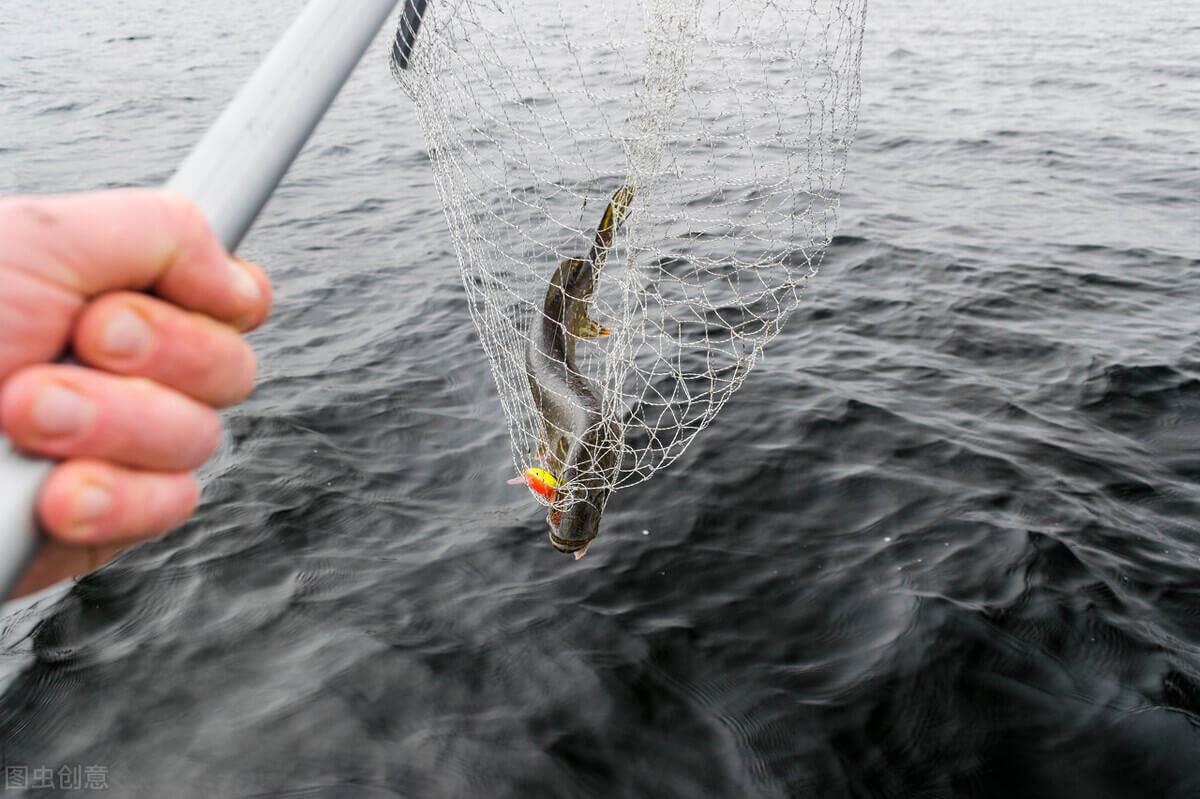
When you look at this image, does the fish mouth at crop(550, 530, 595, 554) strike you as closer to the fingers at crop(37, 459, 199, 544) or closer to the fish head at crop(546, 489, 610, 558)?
the fish head at crop(546, 489, 610, 558)

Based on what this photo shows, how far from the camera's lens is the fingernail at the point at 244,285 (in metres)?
0.96

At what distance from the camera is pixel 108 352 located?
0.85 metres

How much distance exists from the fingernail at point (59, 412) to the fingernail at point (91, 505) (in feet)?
0.19

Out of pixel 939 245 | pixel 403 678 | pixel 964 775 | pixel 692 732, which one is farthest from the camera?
pixel 939 245

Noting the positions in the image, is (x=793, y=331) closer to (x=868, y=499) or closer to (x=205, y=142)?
(x=868, y=499)

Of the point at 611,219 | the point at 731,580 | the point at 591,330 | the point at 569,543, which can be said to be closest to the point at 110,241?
the point at 569,543

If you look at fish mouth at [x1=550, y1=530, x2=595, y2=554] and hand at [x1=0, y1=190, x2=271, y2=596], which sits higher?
hand at [x1=0, y1=190, x2=271, y2=596]

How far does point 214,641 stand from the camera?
5328 mm

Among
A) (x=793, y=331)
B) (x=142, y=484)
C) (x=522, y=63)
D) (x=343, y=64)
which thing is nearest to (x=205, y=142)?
(x=343, y=64)

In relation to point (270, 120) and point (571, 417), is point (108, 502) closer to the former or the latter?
point (270, 120)

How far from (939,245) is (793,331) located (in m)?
3.18

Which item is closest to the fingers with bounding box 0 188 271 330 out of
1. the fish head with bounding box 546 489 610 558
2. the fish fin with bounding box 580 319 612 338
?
the fish head with bounding box 546 489 610 558

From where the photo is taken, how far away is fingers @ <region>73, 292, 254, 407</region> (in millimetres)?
854

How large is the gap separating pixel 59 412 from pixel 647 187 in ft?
15.2
